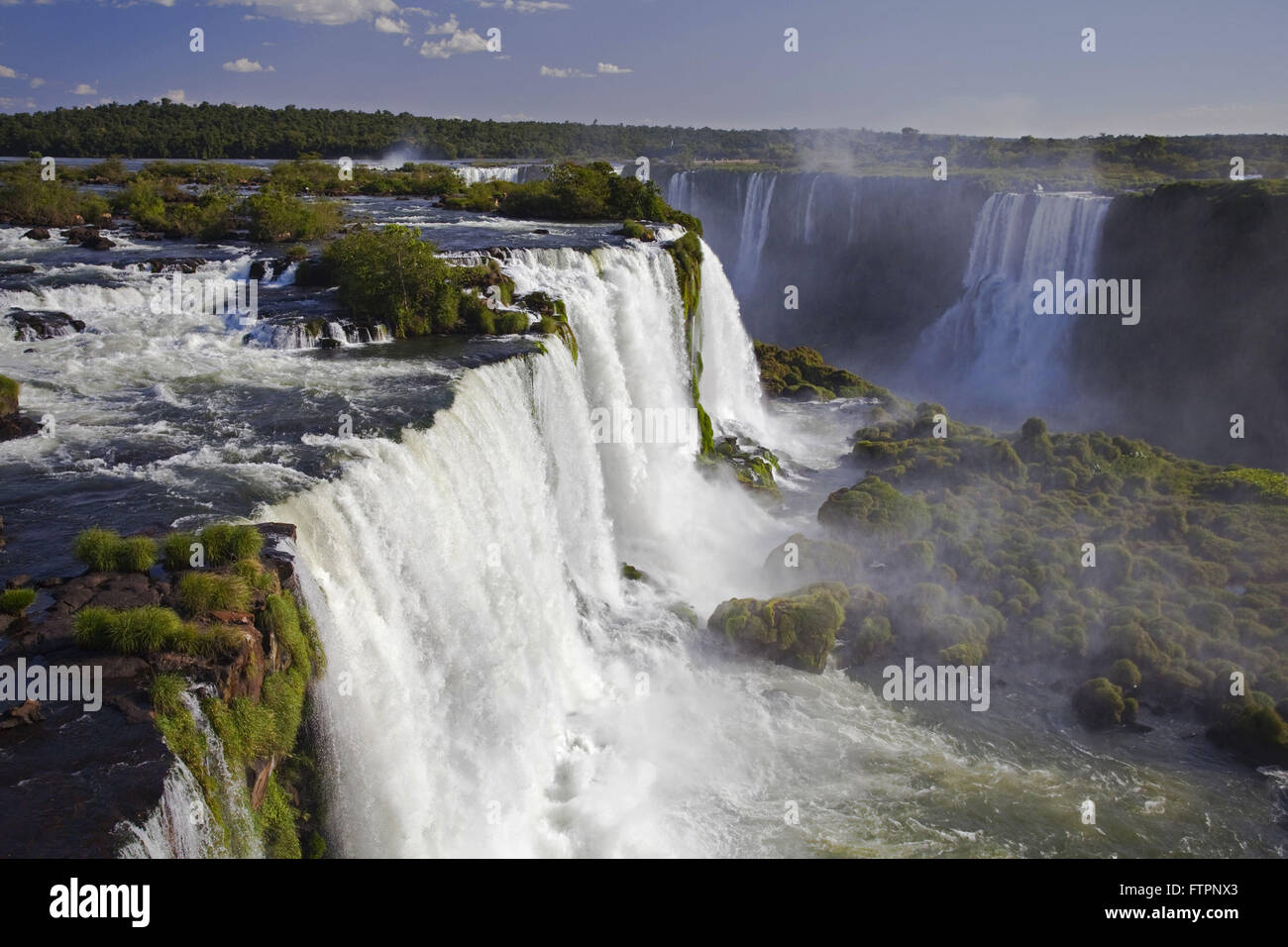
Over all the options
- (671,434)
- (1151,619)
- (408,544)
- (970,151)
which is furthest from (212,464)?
(970,151)

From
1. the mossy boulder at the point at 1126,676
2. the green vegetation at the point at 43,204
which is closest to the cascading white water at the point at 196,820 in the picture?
the mossy boulder at the point at 1126,676

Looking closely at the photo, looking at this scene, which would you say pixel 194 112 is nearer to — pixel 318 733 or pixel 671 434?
pixel 671 434

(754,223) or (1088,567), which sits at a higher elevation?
(754,223)

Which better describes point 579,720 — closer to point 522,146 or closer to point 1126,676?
point 1126,676

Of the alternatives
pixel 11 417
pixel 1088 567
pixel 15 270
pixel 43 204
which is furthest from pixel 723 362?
pixel 11 417

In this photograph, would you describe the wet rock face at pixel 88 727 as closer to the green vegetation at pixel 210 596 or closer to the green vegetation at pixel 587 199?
the green vegetation at pixel 210 596

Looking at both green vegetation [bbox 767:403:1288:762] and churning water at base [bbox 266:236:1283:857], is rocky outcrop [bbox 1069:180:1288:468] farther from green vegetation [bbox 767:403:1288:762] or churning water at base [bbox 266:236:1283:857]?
churning water at base [bbox 266:236:1283:857]
